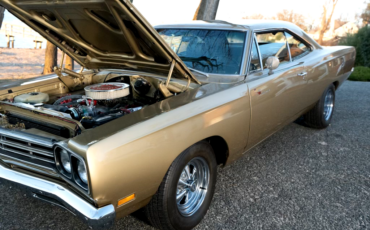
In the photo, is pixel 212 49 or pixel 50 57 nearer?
pixel 212 49

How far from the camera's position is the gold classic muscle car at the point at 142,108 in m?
1.84

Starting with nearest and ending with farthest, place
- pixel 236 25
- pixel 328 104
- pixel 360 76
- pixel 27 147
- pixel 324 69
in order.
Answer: pixel 27 147, pixel 236 25, pixel 324 69, pixel 328 104, pixel 360 76

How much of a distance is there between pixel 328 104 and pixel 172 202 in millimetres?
3382

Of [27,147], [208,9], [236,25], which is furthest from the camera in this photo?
[208,9]

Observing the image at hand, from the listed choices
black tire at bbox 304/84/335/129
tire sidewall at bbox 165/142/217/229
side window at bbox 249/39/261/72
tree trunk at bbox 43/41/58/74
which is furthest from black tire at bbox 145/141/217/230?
tree trunk at bbox 43/41/58/74

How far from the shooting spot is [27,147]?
6.91 ft

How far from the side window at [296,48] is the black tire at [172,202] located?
1.98 meters

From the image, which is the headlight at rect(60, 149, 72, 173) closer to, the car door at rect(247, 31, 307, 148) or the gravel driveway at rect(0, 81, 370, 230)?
the gravel driveway at rect(0, 81, 370, 230)

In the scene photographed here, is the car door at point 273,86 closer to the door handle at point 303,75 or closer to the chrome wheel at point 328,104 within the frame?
the door handle at point 303,75

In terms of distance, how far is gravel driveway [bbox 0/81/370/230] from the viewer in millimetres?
2406

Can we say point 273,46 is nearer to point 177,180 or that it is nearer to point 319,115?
point 319,115

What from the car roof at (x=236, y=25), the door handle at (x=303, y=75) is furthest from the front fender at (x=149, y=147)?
the door handle at (x=303, y=75)

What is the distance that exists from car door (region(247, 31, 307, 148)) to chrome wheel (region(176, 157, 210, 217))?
0.62m

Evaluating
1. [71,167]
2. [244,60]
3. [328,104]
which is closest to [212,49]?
[244,60]
